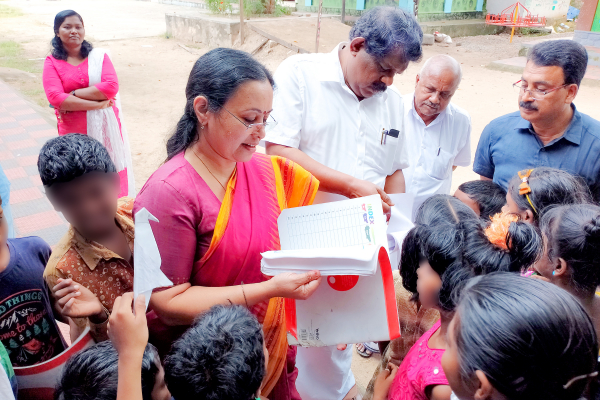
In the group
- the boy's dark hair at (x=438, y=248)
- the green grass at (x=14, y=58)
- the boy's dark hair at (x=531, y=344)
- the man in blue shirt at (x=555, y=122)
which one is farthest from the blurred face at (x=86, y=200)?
the green grass at (x=14, y=58)

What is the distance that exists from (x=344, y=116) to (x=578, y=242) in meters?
1.19

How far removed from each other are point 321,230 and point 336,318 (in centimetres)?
31

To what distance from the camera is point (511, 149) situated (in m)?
2.46

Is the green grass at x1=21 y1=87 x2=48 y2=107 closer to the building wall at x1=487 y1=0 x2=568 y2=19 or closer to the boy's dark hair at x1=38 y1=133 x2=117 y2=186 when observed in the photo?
the boy's dark hair at x1=38 y1=133 x2=117 y2=186

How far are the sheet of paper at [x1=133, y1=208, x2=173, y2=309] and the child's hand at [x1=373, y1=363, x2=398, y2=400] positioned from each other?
95 cm

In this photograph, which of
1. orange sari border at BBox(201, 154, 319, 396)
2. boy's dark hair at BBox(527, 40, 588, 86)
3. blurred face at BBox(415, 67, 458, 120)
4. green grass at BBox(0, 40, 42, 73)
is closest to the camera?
orange sari border at BBox(201, 154, 319, 396)

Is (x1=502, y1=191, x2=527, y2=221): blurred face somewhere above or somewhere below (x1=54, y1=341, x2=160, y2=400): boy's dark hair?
above

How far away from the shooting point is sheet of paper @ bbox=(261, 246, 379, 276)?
4.23 ft

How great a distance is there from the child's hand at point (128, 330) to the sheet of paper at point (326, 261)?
0.42 metres

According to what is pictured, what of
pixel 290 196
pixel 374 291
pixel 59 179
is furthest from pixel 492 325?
pixel 59 179

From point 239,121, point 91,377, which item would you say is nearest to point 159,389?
point 91,377

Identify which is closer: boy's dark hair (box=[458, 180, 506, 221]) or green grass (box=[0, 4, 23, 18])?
boy's dark hair (box=[458, 180, 506, 221])

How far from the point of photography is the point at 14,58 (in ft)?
36.0

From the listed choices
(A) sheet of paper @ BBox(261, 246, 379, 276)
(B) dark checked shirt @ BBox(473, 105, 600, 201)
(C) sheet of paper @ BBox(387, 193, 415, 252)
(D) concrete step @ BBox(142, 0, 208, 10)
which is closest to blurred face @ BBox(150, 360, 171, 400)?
(A) sheet of paper @ BBox(261, 246, 379, 276)
